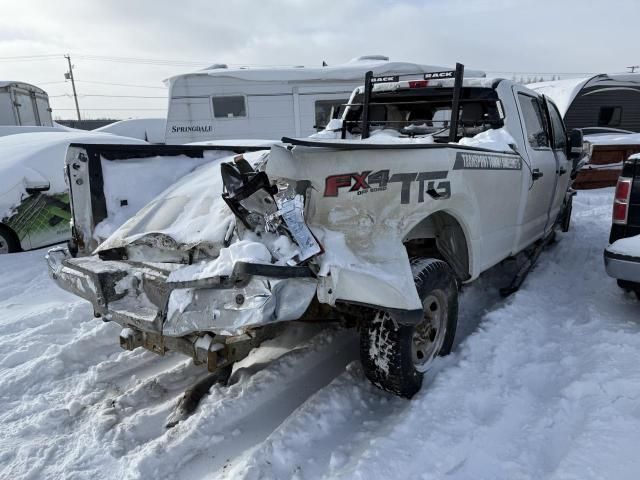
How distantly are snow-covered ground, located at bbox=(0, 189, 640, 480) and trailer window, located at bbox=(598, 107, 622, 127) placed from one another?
14188 mm

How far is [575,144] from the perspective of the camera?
534 centimetres

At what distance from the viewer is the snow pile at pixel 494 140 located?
12.0 feet

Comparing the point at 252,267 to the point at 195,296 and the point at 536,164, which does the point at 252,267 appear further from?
the point at 536,164

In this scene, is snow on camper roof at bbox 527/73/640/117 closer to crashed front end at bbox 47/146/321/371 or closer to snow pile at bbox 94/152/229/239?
snow pile at bbox 94/152/229/239

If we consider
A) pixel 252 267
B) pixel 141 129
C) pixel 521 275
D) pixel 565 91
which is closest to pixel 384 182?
pixel 252 267

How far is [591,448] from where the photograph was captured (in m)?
2.30

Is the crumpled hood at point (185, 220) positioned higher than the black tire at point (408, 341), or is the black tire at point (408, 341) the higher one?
the crumpled hood at point (185, 220)

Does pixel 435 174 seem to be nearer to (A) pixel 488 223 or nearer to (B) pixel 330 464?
(A) pixel 488 223

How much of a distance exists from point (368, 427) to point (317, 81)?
1043 centimetres

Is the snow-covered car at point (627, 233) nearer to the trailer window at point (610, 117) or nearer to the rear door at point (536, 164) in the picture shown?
the rear door at point (536, 164)

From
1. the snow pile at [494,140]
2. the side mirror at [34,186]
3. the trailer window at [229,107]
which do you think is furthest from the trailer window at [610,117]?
the side mirror at [34,186]

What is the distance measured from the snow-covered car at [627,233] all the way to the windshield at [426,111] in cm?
110

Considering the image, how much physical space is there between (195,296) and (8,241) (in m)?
4.76

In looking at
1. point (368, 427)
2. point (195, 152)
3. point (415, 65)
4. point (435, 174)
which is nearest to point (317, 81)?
point (415, 65)
